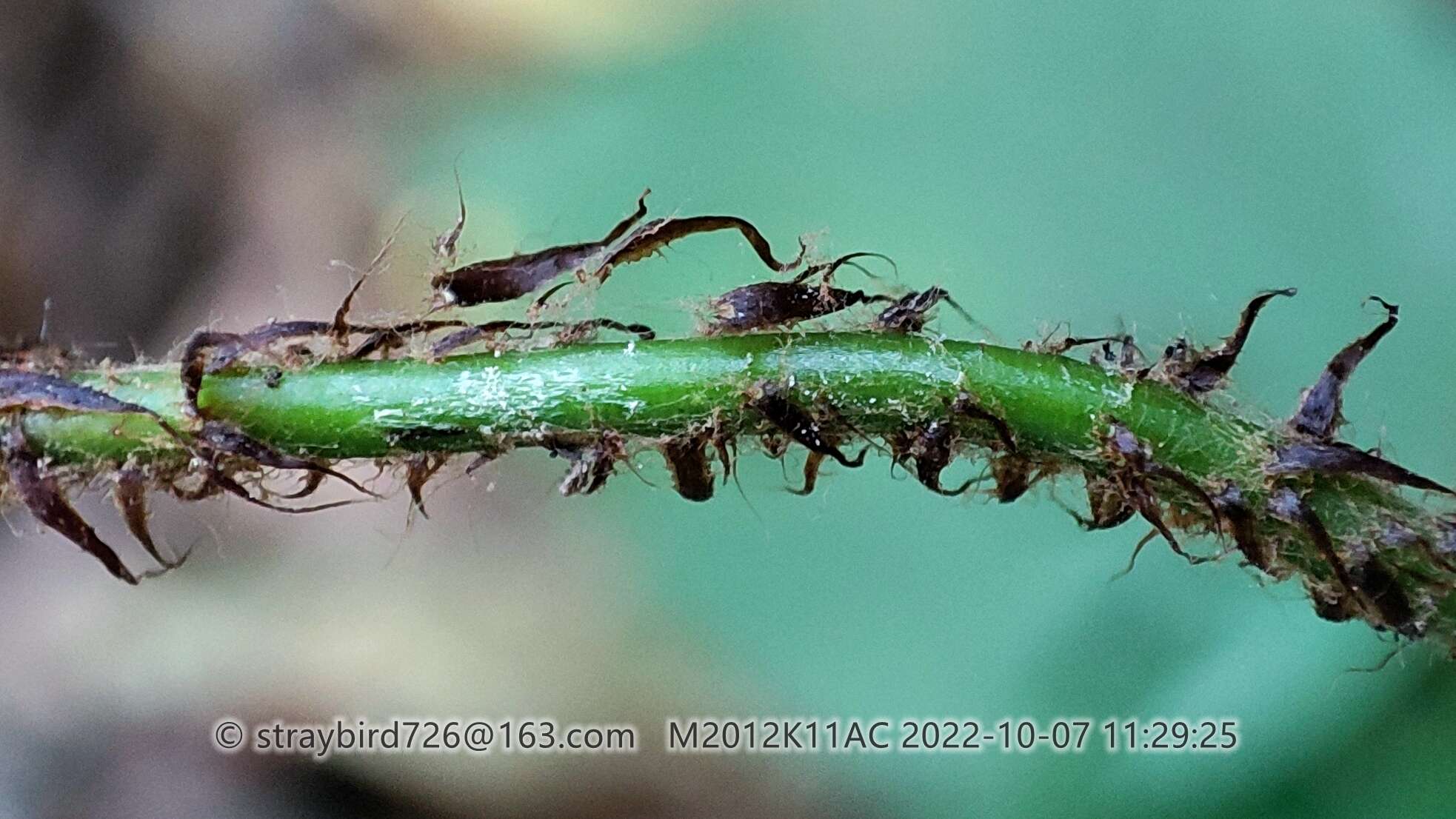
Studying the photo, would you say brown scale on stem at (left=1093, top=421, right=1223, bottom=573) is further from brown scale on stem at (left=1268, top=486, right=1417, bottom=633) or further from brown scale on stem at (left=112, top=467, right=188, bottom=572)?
brown scale on stem at (left=112, top=467, right=188, bottom=572)

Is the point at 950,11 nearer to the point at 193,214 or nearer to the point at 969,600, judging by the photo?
the point at 969,600

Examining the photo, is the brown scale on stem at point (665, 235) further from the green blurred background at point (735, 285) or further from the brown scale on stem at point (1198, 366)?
the green blurred background at point (735, 285)

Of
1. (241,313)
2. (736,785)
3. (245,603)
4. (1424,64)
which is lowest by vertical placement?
(736,785)

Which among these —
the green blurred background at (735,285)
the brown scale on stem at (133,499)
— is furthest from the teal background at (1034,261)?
the brown scale on stem at (133,499)

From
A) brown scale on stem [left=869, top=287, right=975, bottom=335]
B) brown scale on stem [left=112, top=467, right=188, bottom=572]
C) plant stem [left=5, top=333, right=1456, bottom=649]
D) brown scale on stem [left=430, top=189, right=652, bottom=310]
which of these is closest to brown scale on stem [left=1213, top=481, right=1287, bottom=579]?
plant stem [left=5, top=333, right=1456, bottom=649]

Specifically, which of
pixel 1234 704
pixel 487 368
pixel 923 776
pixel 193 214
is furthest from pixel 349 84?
pixel 1234 704
